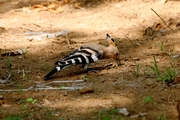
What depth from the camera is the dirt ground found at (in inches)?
154

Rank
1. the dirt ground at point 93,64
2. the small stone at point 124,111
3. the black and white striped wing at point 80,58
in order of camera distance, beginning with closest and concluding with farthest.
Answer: the small stone at point 124,111, the dirt ground at point 93,64, the black and white striped wing at point 80,58

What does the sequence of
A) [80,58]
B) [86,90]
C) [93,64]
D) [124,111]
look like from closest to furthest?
[124,111], [86,90], [80,58], [93,64]

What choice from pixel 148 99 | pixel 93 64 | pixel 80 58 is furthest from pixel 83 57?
pixel 148 99

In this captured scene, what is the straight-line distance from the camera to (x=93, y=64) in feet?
18.4

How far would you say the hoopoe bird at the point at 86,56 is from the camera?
493 centimetres

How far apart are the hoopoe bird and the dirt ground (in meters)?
0.14

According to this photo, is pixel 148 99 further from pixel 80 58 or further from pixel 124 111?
pixel 80 58

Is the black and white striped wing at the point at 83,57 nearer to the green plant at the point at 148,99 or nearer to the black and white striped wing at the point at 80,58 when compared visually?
the black and white striped wing at the point at 80,58

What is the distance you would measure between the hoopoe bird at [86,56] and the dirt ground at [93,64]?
0.46ft

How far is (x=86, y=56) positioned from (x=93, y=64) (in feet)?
2.05

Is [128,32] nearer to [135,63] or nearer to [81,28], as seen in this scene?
[81,28]

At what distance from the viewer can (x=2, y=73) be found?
517 centimetres

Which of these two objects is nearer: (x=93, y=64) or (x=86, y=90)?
(x=86, y=90)

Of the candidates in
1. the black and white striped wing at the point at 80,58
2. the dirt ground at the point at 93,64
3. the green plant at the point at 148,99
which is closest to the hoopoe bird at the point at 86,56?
the black and white striped wing at the point at 80,58
